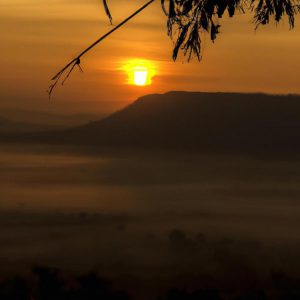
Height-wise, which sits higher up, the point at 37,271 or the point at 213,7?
the point at 213,7

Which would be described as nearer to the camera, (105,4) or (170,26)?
(105,4)

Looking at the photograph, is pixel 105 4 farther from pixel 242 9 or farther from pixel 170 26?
pixel 242 9

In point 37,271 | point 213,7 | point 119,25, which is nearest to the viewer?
point 119,25

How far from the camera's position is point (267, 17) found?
8.93 meters

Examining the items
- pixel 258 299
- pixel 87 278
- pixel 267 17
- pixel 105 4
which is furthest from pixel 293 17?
pixel 87 278

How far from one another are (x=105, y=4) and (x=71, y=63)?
0.78 metres

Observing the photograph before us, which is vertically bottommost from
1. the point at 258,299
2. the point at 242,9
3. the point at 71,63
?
the point at 258,299

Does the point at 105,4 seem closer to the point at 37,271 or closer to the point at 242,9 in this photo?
the point at 242,9

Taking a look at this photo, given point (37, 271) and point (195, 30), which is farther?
point (195, 30)

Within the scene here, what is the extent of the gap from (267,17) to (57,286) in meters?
4.21

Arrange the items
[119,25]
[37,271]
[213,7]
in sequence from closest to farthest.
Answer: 1. [119,25]
2. [37,271]
3. [213,7]

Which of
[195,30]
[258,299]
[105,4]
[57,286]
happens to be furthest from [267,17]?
[57,286]

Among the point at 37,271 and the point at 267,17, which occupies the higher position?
the point at 267,17

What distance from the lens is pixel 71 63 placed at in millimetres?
7816
